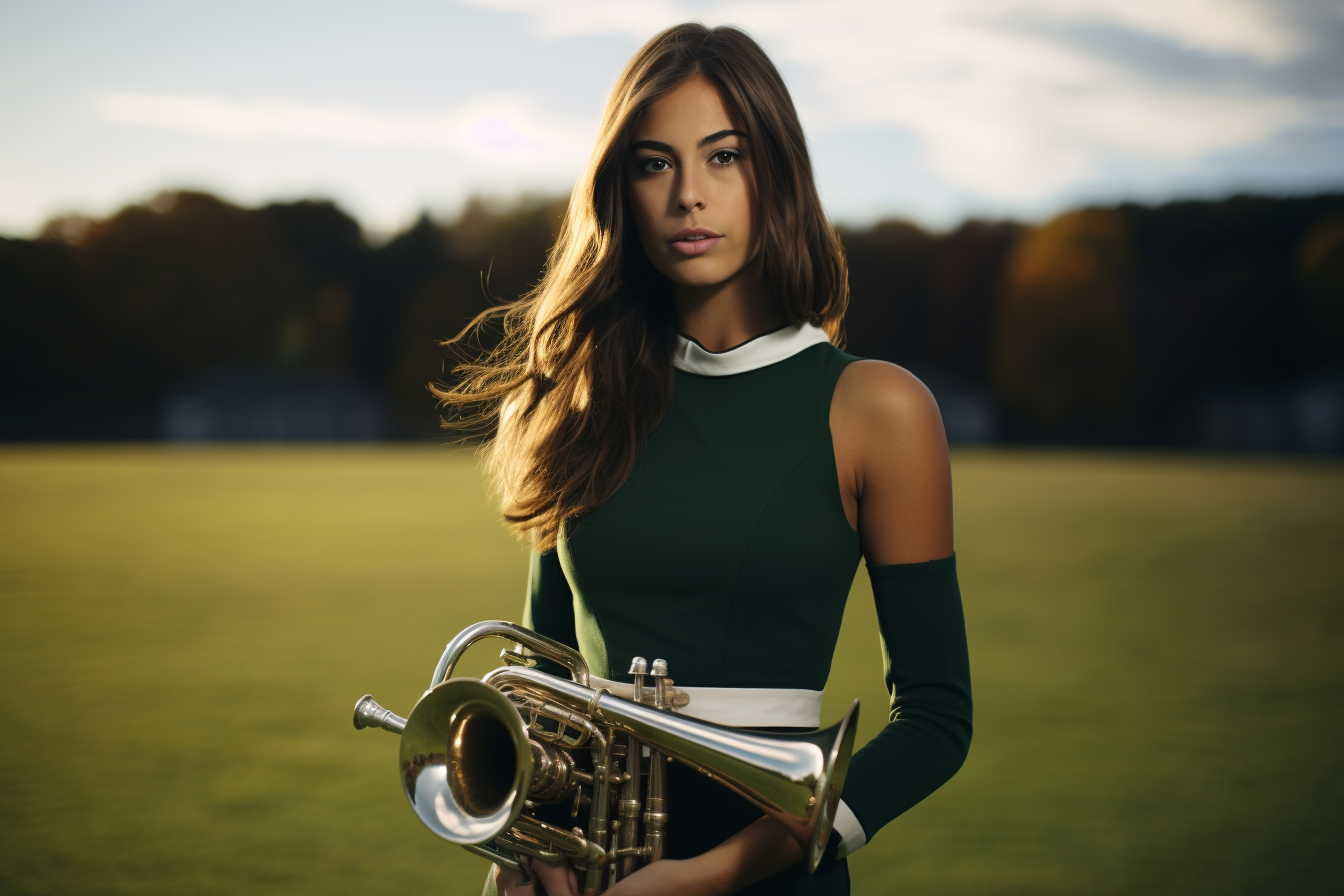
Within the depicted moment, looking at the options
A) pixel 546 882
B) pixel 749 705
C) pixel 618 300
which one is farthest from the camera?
pixel 618 300

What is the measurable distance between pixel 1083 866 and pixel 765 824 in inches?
193

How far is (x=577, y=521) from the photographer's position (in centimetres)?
228

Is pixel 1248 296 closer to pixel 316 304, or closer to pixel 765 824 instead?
pixel 316 304

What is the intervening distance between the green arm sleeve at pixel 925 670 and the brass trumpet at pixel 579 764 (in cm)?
20

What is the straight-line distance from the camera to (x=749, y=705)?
82.9 inches

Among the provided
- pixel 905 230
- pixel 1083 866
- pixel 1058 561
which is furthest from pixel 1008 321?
pixel 1083 866

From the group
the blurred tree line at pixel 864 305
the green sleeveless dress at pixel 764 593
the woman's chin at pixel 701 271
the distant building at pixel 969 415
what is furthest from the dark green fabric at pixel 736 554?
the distant building at pixel 969 415

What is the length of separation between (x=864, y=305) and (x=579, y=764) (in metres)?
88.4

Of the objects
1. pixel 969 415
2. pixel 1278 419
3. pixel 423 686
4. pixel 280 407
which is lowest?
pixel 280 407

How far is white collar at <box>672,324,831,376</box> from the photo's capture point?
2.30 m

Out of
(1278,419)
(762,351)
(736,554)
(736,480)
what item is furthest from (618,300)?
(1278,419)

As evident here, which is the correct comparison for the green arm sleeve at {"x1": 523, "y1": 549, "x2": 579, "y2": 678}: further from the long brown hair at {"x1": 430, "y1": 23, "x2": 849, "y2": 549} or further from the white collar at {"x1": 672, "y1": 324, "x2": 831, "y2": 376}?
the white collar at {"x1": 672, "y1": 324, "x2": 831, "y2": 376}

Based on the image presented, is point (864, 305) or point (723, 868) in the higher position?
point (723, 868)

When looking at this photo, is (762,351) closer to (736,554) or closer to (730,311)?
(730,311)
